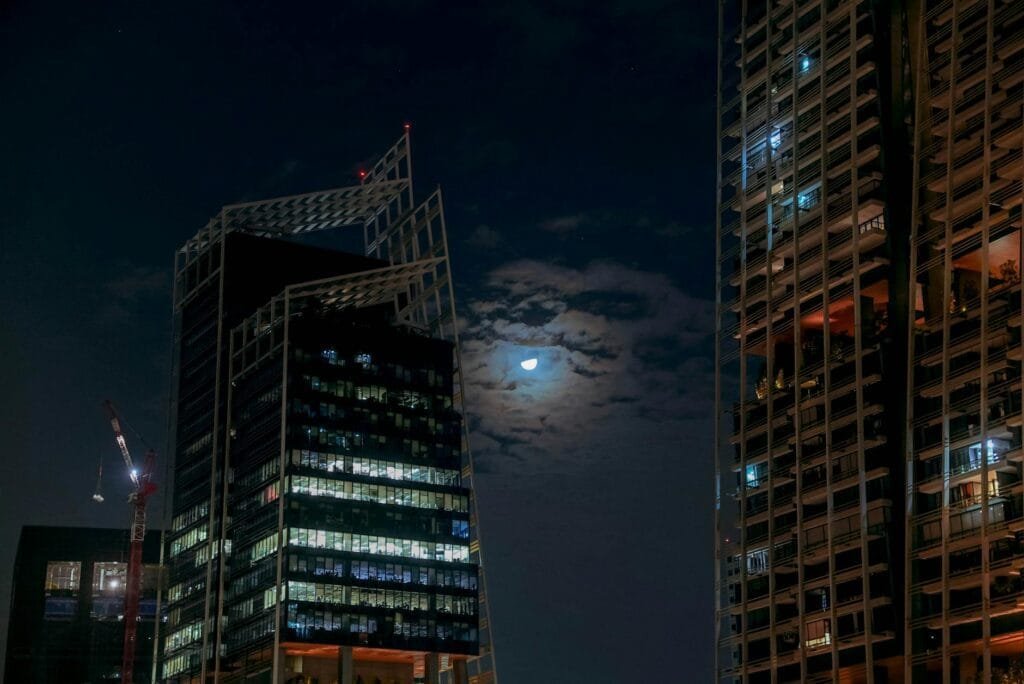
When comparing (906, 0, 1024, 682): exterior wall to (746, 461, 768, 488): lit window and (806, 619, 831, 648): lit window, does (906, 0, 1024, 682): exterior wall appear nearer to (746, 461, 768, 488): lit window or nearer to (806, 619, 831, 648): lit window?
(806, 619, 831, 648): lit window

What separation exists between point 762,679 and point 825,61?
6081 centimetres

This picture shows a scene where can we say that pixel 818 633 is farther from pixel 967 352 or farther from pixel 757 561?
pixel 967 352

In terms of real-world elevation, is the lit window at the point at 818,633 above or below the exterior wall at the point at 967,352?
below

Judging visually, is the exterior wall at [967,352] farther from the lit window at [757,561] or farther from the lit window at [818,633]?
the lit window at [757,561]

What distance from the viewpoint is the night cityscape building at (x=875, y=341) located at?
13075 cm

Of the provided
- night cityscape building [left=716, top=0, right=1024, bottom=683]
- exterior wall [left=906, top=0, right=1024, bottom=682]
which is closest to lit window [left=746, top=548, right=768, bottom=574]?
night cityscape building [left=716, top=0, right=1024, bottom=683]

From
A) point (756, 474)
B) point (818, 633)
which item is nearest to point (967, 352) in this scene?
point (756, 474)

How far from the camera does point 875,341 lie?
146m

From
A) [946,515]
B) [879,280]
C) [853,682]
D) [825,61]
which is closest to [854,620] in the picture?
[853,682]

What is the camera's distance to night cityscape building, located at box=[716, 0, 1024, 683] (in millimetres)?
130750

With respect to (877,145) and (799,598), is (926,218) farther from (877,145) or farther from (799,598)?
(799,598)

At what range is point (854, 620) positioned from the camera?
139375 millimetres

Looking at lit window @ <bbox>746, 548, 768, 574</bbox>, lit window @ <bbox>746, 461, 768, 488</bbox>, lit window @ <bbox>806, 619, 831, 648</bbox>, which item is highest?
lit window @ <bbox>746, 461, 768, 488</bbox>

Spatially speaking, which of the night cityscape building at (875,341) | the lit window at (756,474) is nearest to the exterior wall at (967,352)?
the night cityscape building at (875,341)
